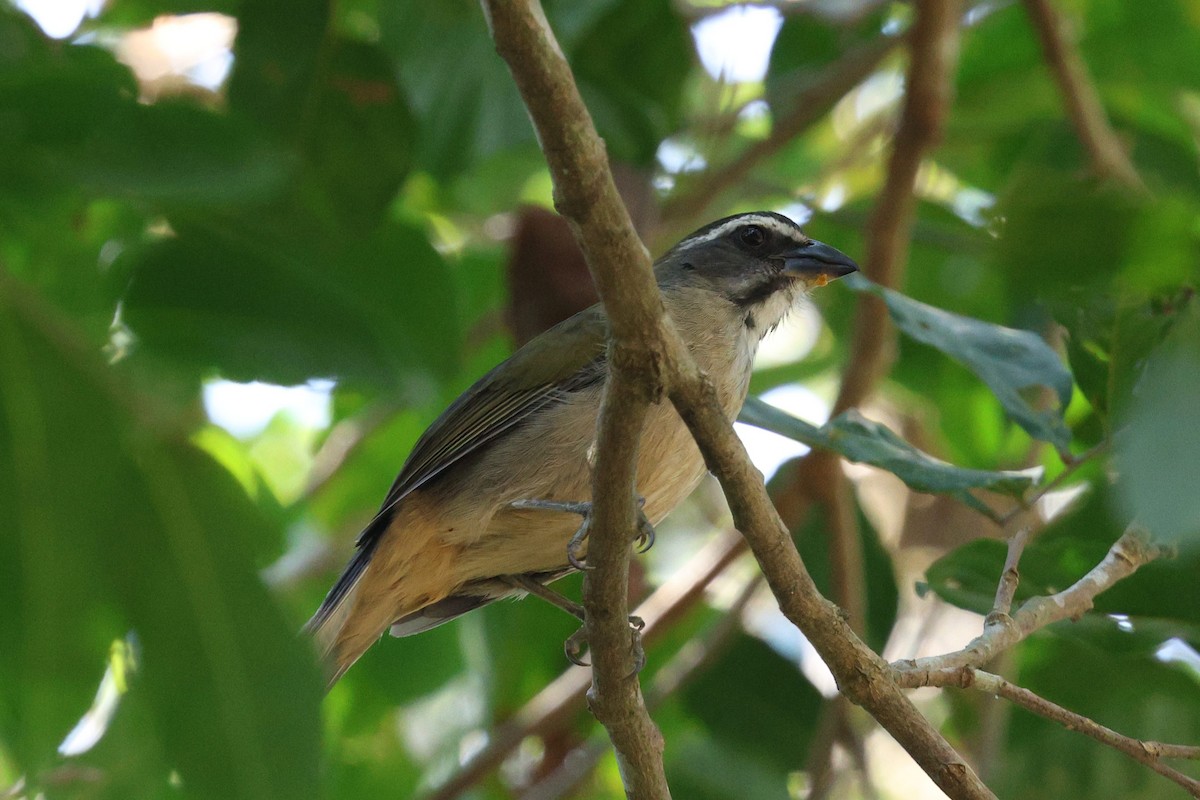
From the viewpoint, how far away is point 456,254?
5906 mm

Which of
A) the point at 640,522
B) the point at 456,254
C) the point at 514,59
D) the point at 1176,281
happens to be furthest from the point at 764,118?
the point at 514,59

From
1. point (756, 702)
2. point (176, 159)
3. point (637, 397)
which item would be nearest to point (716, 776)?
point (756, 702)

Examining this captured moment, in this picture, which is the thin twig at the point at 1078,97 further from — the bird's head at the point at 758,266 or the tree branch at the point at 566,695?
the tree branch at the point at 566,695

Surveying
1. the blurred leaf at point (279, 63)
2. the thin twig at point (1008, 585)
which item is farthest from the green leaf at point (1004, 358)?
the blurred leaf at point (279, 63)

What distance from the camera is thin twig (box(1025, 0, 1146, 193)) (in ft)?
16.2

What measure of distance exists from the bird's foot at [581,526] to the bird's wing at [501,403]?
0.31 m

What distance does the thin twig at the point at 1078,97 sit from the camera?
16.2 feet

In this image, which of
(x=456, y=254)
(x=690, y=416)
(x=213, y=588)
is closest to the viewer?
(x=690, y=416)

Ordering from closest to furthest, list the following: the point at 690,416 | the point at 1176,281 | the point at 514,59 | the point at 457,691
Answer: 1. the point at 514,59
2. the point at 690,416
3. the point at 1176,281
4. the point at 457,691

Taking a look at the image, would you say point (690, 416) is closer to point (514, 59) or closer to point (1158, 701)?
point (514, 59)

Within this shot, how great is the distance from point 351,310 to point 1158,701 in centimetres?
237

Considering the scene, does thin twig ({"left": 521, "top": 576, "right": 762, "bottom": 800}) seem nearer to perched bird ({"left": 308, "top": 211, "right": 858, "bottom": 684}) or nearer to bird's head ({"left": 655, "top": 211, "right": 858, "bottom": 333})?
perched bird ({"left": 308, "top": 211, "right": 858, "bottom": 684})

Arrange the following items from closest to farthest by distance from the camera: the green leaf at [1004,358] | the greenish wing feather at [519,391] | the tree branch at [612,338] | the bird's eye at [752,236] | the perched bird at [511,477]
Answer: the tree branch at [612,338] → the green leaf at [1004,358] → the perched bird at [511,477] → the greenish wing feather at [519,391] → the bird's eye at [752,236]

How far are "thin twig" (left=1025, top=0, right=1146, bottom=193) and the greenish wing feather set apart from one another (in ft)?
7.11
